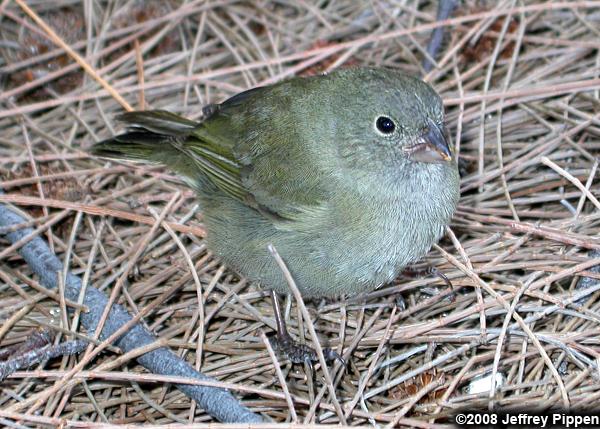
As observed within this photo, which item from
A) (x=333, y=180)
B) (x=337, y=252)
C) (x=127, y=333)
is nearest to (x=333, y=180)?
(x=333, y=180)

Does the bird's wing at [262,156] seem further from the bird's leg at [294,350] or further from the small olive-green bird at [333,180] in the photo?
the bird's leg at [294,350]

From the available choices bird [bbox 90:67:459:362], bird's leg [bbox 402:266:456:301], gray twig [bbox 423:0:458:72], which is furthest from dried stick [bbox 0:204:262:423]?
gray twig [bbox 423:0:458:72]

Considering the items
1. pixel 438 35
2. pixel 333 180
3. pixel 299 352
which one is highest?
pixel 438 35

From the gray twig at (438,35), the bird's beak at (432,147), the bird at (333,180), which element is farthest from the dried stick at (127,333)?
the gray twig at (438,35)

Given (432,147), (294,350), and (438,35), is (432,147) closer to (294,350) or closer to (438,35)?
(294,350)

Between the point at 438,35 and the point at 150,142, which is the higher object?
the point at 438,35

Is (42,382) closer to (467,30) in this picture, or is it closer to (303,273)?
(303,273)
